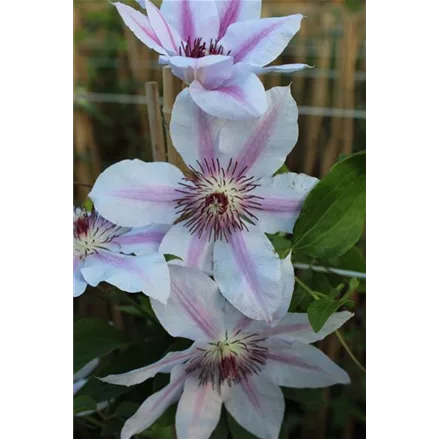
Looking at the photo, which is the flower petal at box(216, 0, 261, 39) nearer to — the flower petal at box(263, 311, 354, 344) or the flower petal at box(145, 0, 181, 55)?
the flower petal at box(145, 0, 181, 55)

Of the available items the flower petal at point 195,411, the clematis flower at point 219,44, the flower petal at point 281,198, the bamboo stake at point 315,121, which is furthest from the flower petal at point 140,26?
the bamboo stake at point 315,121

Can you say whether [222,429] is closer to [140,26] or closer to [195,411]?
[195,411]

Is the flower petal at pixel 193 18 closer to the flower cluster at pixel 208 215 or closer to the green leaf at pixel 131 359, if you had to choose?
the flower cluster at pixel 208 215

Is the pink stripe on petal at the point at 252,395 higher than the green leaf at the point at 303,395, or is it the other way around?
the pink stripe on petal at the point at 252,395

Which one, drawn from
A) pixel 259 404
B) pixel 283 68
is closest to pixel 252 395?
pixel 259 404
